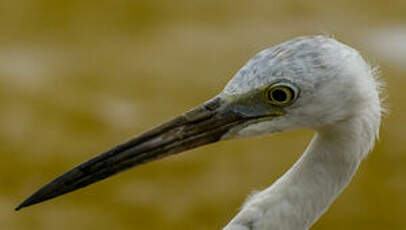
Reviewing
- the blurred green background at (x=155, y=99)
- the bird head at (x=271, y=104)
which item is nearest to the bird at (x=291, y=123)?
the bird head at (x=271, y=104)

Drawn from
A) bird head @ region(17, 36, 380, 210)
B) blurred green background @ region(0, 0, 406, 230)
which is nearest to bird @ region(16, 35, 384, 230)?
bird head @ region(17, 36, 380, 210)

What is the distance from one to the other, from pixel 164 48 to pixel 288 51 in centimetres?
309

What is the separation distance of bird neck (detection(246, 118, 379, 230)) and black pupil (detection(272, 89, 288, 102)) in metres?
0.19

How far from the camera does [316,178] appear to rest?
2.82 meters

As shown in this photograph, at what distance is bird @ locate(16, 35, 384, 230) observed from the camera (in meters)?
2.66

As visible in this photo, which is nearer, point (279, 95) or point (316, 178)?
point (279, 95)

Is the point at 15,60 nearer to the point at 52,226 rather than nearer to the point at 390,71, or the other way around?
the point at 52,226

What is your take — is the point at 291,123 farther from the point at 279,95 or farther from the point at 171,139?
the point at 171,139

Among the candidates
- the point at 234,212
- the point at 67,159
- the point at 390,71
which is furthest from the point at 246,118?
the point at 390,71

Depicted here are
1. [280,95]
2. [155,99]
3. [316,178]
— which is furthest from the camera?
[155,99]

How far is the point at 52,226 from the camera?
4797mm

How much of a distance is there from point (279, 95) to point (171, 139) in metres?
0.37

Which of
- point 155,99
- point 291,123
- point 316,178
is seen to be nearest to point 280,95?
point 291,123

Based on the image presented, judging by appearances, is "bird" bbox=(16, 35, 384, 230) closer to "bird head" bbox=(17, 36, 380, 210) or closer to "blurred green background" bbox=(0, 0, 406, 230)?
"bird head" bbox=(17, 36, 380, 210)
